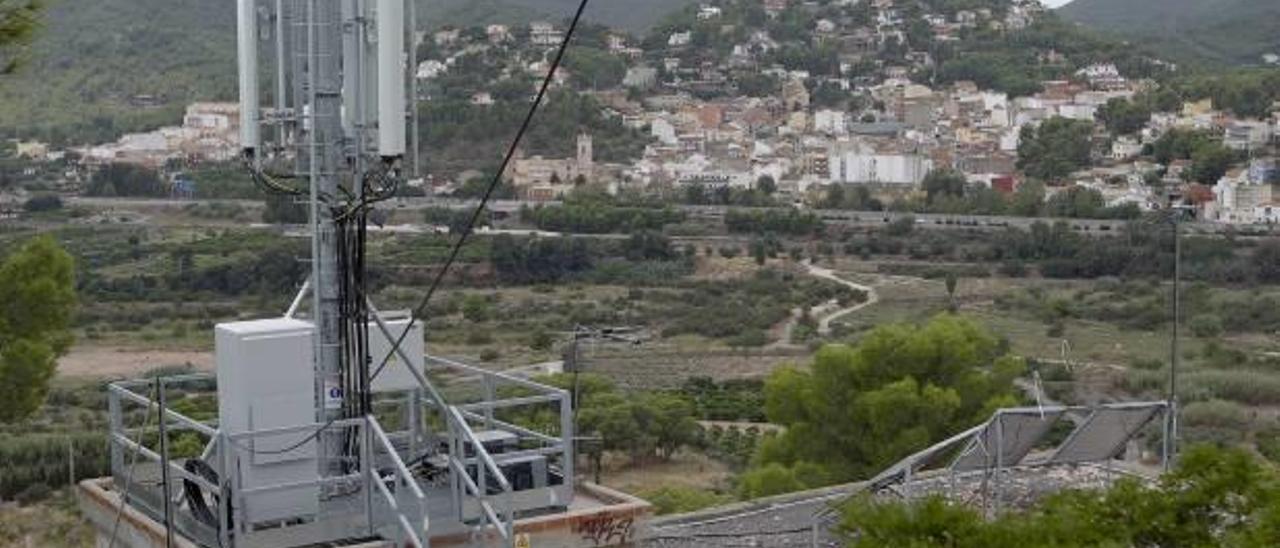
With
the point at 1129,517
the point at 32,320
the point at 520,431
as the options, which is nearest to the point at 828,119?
the point at 32,320

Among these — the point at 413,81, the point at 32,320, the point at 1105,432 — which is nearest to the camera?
the point at 413,81

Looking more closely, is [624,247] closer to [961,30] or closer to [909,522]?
[909,522]

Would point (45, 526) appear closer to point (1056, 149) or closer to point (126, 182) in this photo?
point (126, 182)

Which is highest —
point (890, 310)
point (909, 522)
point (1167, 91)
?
point (1167, 91)

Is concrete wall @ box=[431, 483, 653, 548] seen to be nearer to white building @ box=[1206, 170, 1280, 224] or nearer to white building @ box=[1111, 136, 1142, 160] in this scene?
white building @ box=[1206, 170, 1280, 224]

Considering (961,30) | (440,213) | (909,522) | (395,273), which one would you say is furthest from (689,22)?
(909,522)

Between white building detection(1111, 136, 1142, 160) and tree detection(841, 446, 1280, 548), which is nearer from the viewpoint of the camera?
tree detection(841, 446, 1280, 548)

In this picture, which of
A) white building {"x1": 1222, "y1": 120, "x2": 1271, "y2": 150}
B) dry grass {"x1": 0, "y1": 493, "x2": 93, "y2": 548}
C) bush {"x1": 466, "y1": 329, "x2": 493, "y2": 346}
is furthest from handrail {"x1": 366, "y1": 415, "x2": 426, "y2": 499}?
white building {"x1": 1222, "y1": 120, "x2": 1271, "y2": 150}
